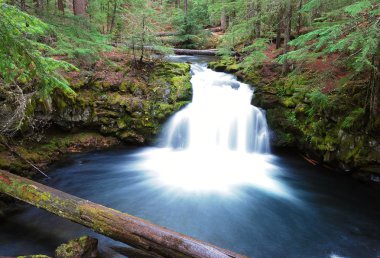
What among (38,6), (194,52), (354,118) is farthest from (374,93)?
(194,52)

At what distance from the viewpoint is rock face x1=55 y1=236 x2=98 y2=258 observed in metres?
4.59

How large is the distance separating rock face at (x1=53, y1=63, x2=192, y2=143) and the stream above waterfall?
55 centimetres

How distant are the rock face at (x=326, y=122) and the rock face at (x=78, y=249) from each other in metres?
6.68

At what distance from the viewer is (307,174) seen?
9.05m

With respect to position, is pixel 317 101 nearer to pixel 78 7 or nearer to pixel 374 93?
pixel 374 93

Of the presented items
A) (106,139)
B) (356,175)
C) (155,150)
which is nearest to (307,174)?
(356,175)

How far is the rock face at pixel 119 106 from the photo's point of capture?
10.2 m

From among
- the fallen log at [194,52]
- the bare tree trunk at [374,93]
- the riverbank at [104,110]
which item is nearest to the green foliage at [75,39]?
the riverbank at [104,110]

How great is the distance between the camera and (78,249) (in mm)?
4645

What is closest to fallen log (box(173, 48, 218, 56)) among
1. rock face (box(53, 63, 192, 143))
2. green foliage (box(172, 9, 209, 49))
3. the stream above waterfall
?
green foliage (box(172, 9, 209, 49))

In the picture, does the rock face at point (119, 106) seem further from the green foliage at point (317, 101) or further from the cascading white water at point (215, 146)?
the green foliage at point (317, 101)

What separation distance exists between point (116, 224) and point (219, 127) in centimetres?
708

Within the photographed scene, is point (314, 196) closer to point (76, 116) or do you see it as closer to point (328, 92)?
point (328, 92)

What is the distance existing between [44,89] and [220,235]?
430 cm
